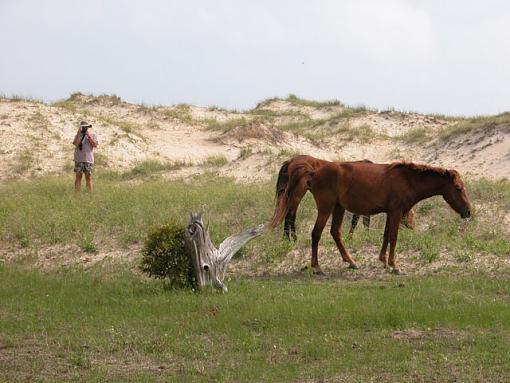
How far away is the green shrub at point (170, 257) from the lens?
13.2 m

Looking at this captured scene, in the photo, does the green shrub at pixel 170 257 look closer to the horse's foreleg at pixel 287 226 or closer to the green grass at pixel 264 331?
the green grass at pixel 264 331

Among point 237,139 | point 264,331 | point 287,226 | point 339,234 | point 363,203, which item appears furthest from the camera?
point 237,139

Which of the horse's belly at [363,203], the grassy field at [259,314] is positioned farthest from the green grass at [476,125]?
the horse's belly at [363,203]

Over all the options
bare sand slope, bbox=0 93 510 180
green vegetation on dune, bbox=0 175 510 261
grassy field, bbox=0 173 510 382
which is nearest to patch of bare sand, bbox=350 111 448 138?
bare sand slope, bbox=0 93 510 180

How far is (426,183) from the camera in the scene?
14977 millimetres

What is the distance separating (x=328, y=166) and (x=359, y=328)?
5.13m

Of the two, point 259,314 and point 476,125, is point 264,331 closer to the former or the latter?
point 259,314

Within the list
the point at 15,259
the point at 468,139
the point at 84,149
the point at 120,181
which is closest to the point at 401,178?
the point at 15,259

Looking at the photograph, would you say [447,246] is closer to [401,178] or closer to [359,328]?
[401,178]

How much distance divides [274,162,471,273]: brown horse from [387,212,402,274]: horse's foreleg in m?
0.02

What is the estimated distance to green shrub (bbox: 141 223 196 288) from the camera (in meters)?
13.2

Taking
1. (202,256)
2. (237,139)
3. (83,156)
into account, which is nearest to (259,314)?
(202,256)

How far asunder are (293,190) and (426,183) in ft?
8.08

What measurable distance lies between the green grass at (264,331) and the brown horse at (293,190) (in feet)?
7.10
